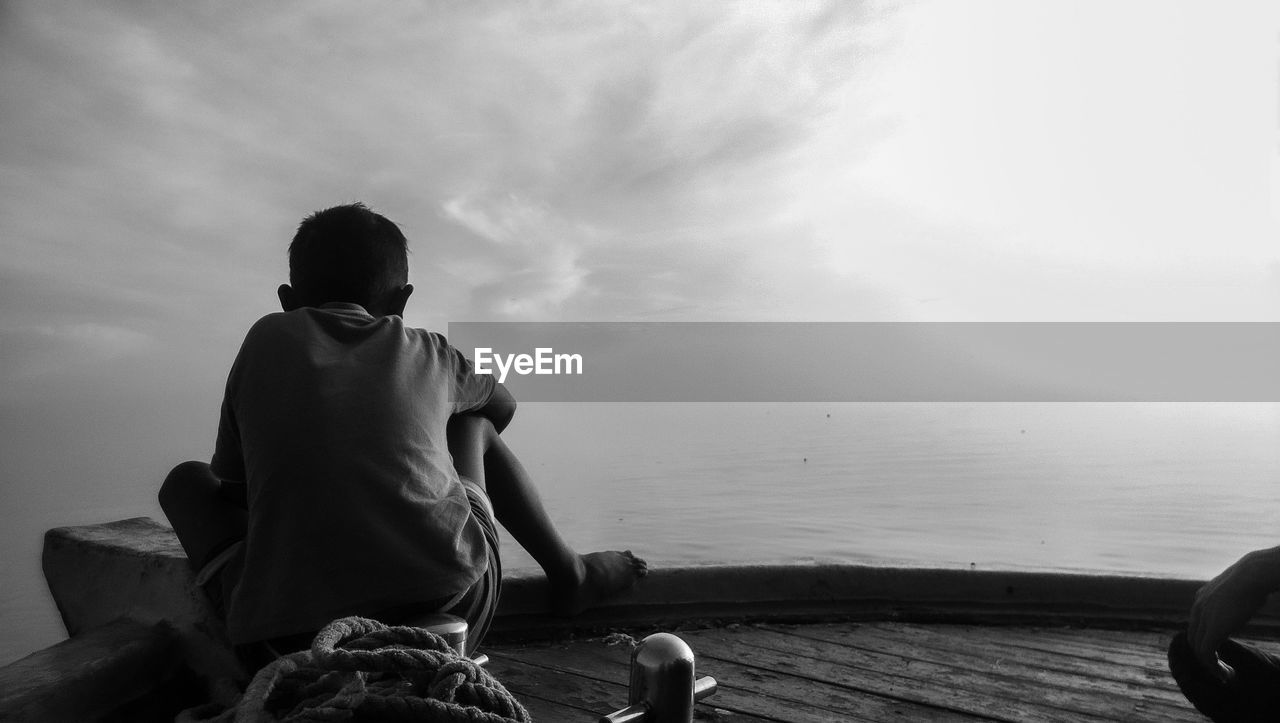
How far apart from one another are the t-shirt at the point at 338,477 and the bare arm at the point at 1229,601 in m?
1.12

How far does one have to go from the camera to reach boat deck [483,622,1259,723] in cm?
154

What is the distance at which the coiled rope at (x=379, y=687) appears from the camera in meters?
0.64

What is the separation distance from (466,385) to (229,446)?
1.37ft

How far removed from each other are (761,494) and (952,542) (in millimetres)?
3928

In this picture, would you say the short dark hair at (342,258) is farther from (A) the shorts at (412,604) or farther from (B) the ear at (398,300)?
(A) the shorts at (412,604)

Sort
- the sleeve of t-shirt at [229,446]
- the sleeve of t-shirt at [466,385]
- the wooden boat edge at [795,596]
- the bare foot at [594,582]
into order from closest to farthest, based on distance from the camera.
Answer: the sleeve of t-shirt at [229,446], the sleeve of t-shirt at [466,385], the wooden boat edge at [795,596], the bare foot at [594,582]

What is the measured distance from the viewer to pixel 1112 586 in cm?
226

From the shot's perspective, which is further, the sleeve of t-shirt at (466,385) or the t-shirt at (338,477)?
the sleeve of t-shirt at (466,385)

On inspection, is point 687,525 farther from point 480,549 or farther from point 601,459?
point 601,459

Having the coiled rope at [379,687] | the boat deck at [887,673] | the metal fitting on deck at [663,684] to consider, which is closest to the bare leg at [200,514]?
the boat deck at [887,673]

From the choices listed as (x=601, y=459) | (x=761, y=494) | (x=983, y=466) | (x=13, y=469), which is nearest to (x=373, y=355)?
(x=761, y=494)

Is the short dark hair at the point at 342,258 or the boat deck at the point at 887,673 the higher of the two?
the short dark hair at the point at 342,258

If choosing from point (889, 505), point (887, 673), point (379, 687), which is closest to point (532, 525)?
point (887, 673)

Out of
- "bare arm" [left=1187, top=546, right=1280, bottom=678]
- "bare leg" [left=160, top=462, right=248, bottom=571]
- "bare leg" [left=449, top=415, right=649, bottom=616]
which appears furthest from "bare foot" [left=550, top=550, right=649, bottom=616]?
"bare arm" [left=1187, top=546, right=1280, bottom=678]
